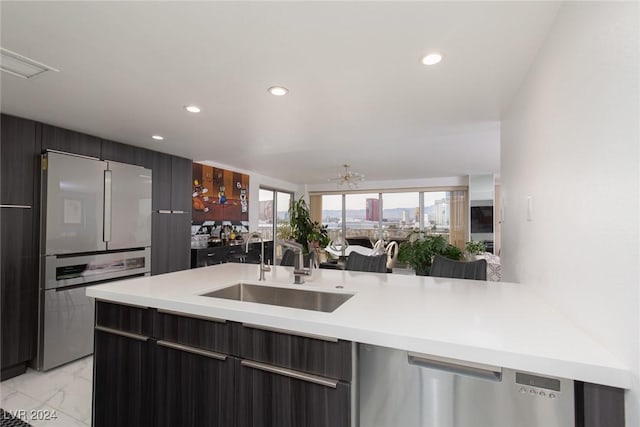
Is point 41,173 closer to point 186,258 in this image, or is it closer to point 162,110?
point 162,110

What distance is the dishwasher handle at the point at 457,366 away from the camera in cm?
100

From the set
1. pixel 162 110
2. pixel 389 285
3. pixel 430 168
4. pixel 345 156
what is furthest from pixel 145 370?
pixel 430 168

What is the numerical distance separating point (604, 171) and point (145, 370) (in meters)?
2.05

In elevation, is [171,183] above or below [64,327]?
above

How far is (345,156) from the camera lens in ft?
16.1

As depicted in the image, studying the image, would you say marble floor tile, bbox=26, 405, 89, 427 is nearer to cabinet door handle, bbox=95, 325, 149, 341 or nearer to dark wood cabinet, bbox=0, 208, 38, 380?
dark wood cabinet, bbox=0, 208, 38, 380

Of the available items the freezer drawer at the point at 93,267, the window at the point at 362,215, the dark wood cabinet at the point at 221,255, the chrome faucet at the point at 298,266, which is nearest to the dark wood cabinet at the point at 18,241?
the freezer drawer at the point at 93,267

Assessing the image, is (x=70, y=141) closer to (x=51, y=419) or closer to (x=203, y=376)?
(x=51, y=419)

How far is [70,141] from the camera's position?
2.89 meters

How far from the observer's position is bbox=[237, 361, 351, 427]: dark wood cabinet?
111 cm

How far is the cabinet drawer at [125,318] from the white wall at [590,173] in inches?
72.3

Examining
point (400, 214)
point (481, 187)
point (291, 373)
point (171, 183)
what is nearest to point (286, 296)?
point (291, 373)

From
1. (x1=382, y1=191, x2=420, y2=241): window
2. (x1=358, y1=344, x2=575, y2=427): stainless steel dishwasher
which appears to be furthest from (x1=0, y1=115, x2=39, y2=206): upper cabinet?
(x1=382, y1=191, x2=420, y2=241): window

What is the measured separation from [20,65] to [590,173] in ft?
9.00
